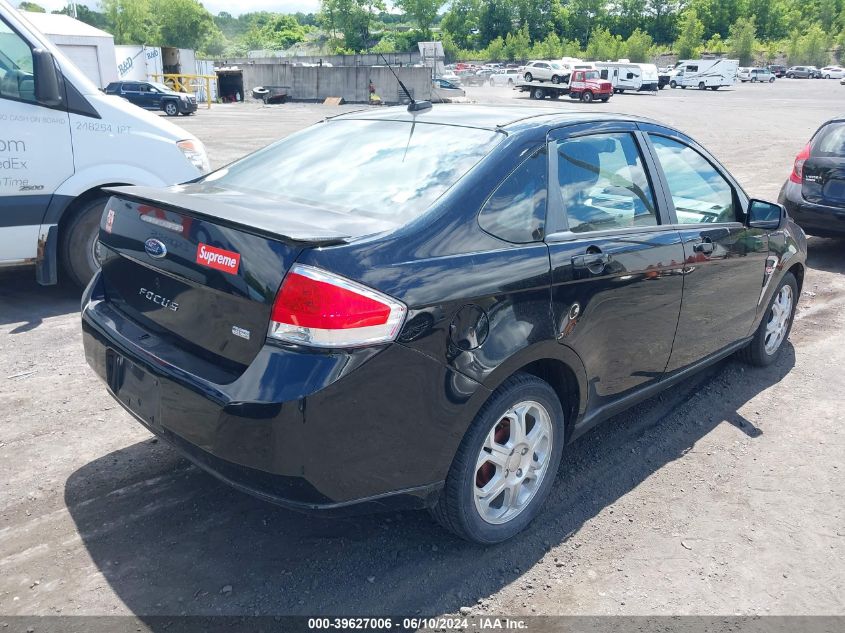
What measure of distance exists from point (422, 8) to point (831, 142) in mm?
141868

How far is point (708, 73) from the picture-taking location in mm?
63094

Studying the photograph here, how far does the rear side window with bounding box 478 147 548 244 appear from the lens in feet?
9.43

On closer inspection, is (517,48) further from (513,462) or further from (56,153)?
(513,462)

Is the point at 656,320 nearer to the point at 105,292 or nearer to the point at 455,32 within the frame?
the point at 105,292

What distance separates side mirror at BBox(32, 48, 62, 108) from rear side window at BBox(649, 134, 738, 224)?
4375 mm

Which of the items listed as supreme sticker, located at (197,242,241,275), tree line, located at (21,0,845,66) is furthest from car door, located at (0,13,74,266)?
tree line, located at (21,0,845,66)

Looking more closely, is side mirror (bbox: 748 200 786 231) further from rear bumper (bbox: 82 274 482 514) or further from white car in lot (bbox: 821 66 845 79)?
white car in lot (bbox: 821 66 845 79)

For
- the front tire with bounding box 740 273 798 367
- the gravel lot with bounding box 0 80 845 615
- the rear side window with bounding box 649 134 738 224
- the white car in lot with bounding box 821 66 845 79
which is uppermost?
the white car in lot with bounding box 821 66 845 79

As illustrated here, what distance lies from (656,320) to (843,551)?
129 centimetres

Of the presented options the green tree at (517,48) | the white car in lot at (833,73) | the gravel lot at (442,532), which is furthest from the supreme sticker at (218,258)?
the green tree at (517,48)

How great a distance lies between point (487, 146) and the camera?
309 centimetres

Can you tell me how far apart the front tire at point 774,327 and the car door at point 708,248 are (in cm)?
43

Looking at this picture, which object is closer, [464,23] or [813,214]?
[813,214]

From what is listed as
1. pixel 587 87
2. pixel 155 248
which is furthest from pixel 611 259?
pixel 587 87
